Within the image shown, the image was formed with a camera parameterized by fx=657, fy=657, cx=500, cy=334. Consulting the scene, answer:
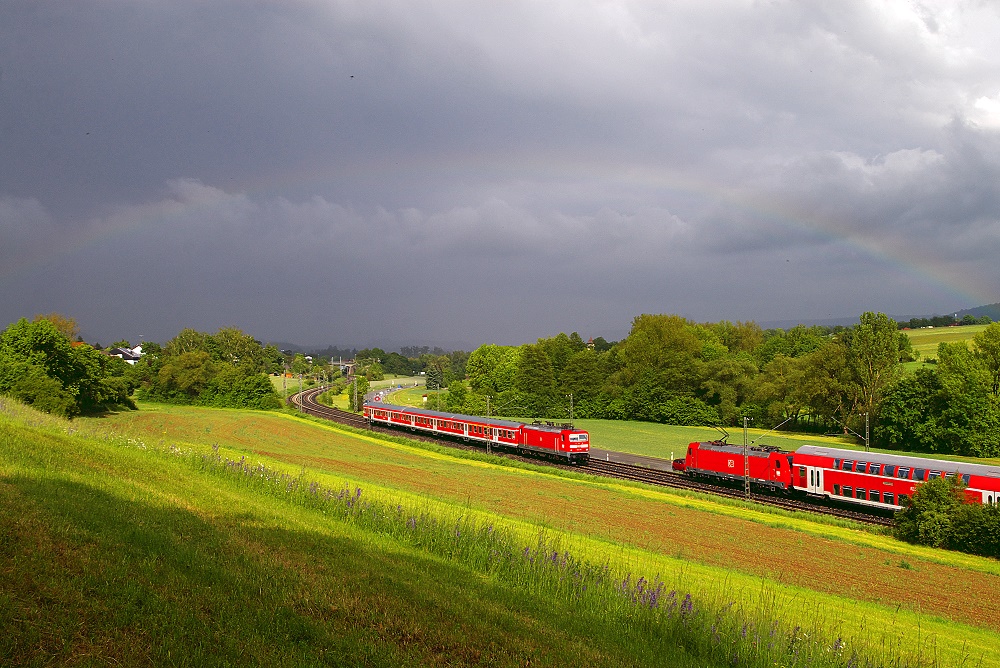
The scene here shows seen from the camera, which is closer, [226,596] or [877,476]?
[226,596]

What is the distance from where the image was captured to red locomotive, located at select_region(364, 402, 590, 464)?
56906 mm

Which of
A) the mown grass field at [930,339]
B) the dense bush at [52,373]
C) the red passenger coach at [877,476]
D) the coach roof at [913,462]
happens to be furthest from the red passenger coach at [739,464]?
the mown grass field at [930,339]

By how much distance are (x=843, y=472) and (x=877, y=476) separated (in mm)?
2204

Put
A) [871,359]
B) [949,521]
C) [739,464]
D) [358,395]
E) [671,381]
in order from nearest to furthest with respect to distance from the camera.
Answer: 1. [949,521]
2. [739,464]
3. [871,359]
4. [671,381]
5. [358,395]

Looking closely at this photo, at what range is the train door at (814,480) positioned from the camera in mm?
42719

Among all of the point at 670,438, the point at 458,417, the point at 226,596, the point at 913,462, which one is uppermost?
the point at 226,596

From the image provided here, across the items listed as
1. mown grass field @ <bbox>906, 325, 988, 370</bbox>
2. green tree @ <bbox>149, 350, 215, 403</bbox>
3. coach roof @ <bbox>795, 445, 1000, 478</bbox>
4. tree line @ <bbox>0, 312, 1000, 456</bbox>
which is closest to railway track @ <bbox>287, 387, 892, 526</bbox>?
coach roof @ <bbox>795, 445, 1000, 478</bbox>

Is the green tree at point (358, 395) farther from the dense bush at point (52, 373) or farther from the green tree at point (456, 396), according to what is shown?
the dense bush at point (52, 373)

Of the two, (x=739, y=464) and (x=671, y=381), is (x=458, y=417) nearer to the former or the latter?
(x=739, y=464)

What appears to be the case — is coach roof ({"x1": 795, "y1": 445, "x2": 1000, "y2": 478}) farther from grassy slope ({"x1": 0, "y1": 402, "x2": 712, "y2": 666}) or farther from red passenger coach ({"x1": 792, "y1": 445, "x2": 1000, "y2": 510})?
grassy slope ({"x1": 0, "y1": 402, "x2": 712, "y2": 666})

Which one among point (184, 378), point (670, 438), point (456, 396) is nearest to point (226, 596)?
point (670, 438)

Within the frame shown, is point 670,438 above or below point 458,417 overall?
below

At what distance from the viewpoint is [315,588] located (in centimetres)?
924

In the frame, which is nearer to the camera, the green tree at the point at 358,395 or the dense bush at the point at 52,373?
the dense bush at the point at 52,373
